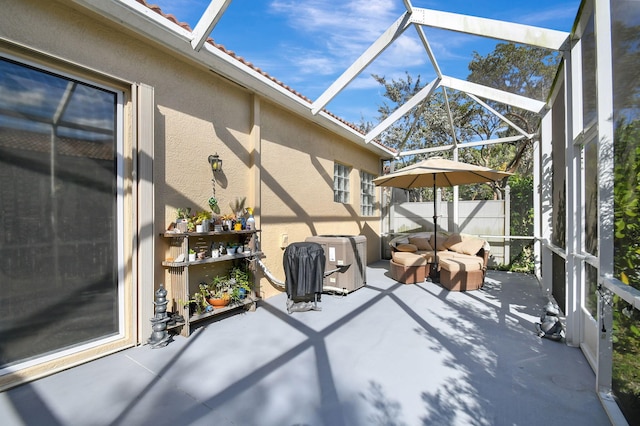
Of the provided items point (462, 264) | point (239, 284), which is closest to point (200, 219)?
point (239, 284)

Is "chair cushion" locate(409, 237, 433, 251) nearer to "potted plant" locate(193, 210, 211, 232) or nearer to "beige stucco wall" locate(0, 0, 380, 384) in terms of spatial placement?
"beige stucco wall" locate(0, 0, 380, 384)

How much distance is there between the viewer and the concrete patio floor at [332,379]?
2.14 metres

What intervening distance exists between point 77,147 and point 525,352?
5149 millimetres

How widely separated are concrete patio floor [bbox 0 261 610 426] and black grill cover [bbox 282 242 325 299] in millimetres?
556

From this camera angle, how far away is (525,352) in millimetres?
3111

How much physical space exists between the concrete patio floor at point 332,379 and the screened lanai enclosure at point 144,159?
34 centimetres

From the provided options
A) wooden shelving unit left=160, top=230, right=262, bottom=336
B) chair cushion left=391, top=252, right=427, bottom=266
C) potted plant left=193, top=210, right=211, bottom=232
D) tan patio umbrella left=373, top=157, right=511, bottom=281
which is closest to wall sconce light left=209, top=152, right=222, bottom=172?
potted plant left=193, top=210, right=211, bottom=232

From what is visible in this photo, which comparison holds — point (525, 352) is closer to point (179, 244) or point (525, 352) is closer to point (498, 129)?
point (179, 244)

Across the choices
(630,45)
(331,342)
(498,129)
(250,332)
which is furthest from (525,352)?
(498,129)

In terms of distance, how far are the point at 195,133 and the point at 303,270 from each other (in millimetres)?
2538

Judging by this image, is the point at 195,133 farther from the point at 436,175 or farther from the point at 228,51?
the point at 436,175

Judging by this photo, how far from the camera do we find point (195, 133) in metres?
4.11

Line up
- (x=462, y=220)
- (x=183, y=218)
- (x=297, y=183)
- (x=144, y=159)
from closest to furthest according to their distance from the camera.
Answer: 1. (x=144, y=159)
2. (x=183, y=218)
3. (x=297, y=183)
4. (x=462, y=220)

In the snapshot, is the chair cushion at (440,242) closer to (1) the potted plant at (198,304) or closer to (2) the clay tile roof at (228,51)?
(2) the clay tile roof at (228,51)
